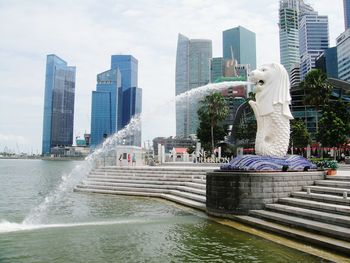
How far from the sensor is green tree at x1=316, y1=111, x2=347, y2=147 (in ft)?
135

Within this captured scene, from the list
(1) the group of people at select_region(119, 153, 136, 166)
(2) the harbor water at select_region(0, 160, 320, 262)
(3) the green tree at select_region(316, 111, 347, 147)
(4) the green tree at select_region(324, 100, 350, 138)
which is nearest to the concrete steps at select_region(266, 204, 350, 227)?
(2) the harbor water at select_region(0, 160, 320, 262)

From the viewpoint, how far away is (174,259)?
29.1ft

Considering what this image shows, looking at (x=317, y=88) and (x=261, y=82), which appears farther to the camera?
(x=317, y=88)

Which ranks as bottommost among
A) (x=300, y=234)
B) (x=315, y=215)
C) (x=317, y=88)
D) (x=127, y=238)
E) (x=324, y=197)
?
(x=127, y=238)

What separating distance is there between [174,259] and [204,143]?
62191 millimetres

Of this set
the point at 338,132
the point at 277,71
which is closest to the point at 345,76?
the point at 338,132

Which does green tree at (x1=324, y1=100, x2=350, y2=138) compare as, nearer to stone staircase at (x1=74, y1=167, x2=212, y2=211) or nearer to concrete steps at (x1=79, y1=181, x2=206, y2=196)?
stone staircase at (x1=74, y1=167, x2=212, y2=211)

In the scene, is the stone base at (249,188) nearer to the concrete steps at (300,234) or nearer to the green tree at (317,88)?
the concrete steps at (300,234)

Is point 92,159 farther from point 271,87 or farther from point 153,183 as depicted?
point 271,87

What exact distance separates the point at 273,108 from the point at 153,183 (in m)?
10.8

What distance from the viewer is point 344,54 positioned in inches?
5704

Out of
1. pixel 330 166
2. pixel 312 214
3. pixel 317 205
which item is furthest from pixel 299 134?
pixel 312 214

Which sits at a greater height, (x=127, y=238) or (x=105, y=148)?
(x=105, y=148)

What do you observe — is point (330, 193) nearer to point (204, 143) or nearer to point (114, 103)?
point (204, 143)
